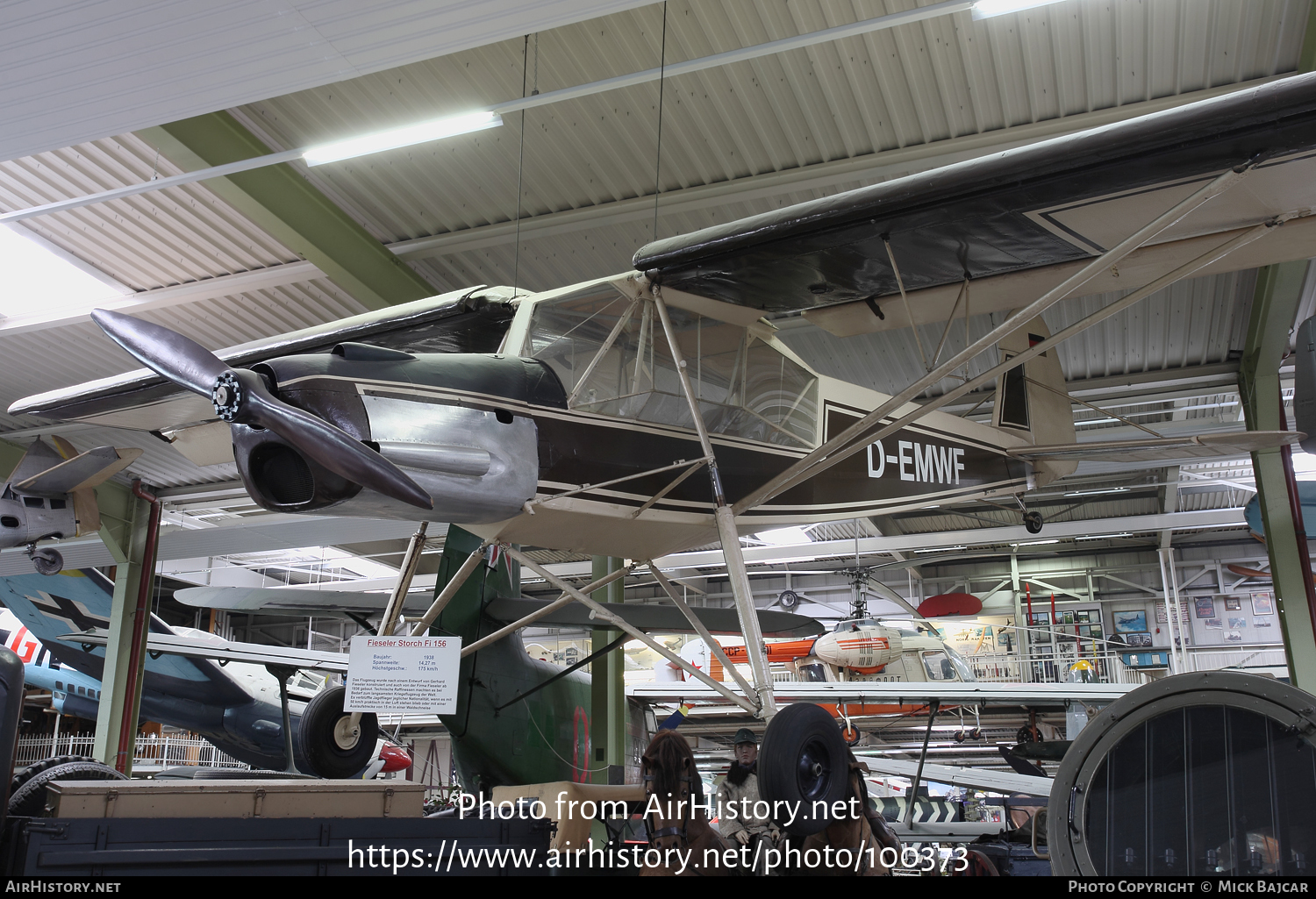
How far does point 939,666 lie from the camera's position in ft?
62.6

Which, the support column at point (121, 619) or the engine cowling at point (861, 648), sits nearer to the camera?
the support column at point (121, 619)

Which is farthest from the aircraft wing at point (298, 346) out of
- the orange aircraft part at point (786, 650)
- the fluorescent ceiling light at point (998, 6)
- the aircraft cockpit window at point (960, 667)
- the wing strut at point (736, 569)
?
the orange aircraft part at point (786, 650)

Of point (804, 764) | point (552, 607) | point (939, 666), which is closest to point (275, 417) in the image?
point (552, 607)

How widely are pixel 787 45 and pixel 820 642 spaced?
14.5 metres

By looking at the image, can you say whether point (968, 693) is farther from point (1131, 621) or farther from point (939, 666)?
point (1131, 621)

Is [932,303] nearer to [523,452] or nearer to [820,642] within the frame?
[523,452]

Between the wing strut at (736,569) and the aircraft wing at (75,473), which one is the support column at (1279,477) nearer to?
the wing strut at (736,569)

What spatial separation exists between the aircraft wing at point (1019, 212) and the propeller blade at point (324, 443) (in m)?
2.18

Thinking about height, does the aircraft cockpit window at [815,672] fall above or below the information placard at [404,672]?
above

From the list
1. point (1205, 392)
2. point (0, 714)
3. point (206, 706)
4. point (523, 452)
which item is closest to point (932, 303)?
point (523, 452)

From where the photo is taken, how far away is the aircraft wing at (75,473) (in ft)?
25.1

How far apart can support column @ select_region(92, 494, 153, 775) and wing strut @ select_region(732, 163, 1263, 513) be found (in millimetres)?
10625

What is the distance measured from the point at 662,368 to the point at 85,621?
15622 mm

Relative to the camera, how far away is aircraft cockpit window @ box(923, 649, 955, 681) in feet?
62.0
